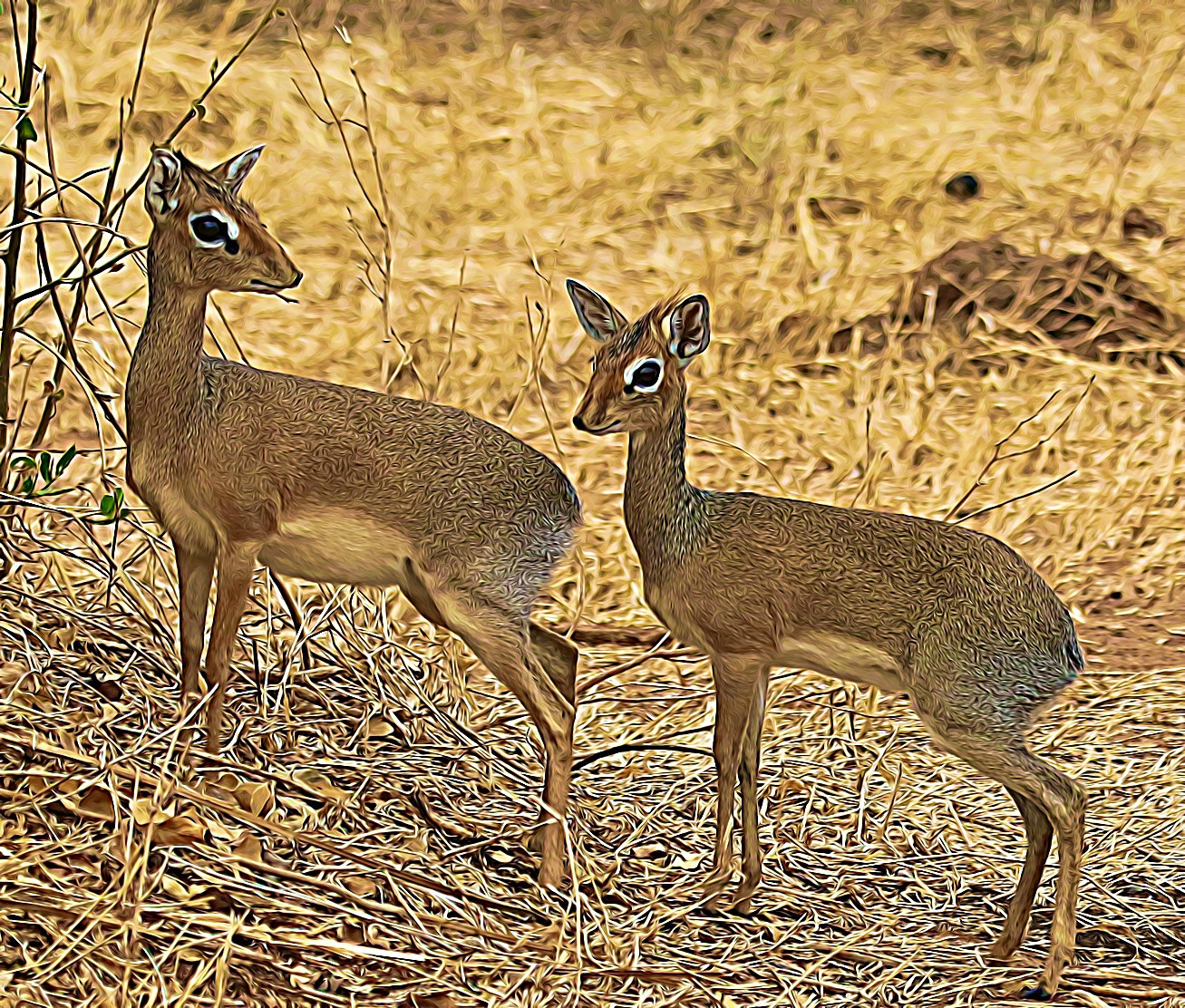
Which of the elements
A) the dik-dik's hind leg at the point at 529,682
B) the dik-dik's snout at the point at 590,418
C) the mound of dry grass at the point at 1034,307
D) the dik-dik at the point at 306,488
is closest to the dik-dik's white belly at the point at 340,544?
the dik-dik at the point at 306,488

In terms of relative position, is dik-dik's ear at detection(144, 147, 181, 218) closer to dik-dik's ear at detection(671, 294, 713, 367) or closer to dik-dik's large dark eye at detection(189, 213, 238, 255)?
dik-dik's large dark eye at detection(189, 213, 238, 255)

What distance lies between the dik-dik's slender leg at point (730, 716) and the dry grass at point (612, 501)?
0.92 feet

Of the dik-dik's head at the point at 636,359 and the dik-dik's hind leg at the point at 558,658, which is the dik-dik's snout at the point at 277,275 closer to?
the dik-dik's head at the point at 636,359

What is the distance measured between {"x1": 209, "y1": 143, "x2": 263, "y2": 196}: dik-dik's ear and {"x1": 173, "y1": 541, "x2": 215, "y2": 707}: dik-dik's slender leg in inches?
29.7

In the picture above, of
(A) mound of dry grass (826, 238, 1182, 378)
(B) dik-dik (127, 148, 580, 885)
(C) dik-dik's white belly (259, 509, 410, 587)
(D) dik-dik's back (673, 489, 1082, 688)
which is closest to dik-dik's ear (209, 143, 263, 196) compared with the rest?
(B) dik-dik (127, 148, 580, 885)

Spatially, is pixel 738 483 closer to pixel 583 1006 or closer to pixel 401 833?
pixel 401 833

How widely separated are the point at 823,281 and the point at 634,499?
410 centimetres

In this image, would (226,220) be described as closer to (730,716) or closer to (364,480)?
(364,480)

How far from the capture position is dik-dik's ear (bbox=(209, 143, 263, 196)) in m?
3.52

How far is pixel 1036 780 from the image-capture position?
342 cm

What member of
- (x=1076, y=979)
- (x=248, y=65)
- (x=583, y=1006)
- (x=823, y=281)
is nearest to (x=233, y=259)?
(x=583, y=1006)

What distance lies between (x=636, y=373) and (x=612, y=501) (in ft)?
9.46

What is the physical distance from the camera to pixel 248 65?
9.83m

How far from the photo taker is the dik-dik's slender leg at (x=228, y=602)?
3.54 metres
